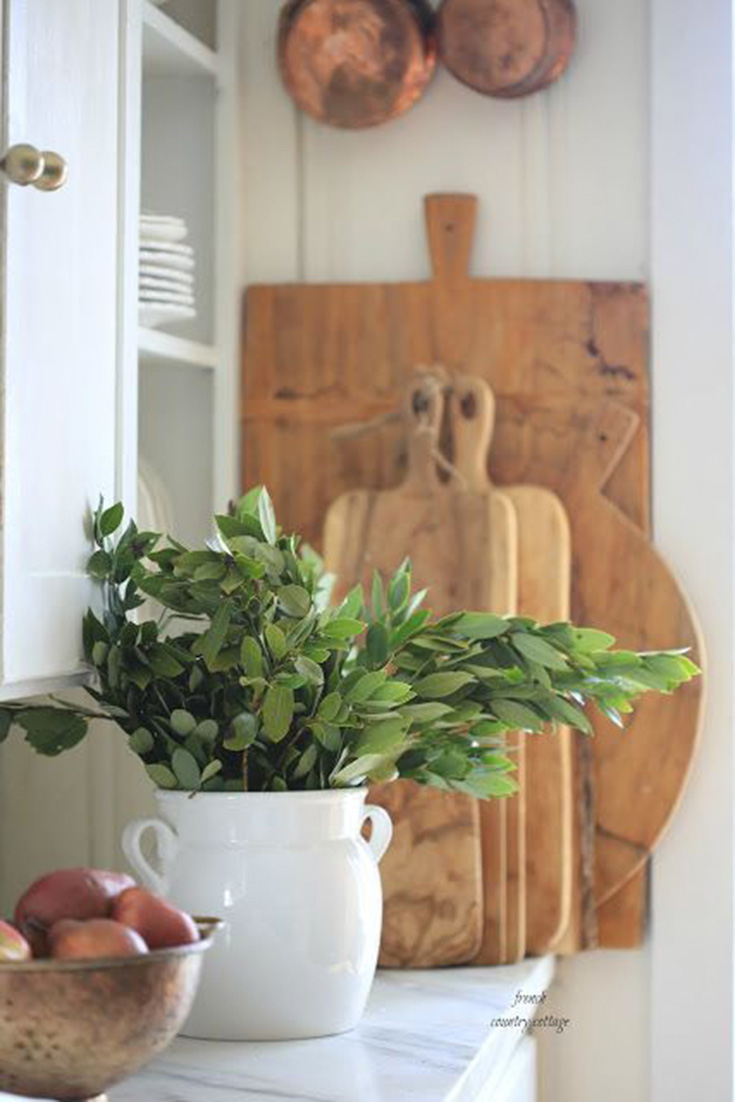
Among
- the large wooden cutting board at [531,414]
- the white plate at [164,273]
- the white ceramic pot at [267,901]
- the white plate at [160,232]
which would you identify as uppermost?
the white plate at [160,232]

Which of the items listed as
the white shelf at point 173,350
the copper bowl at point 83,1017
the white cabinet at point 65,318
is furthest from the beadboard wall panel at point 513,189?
the copper bowl at point 83,1017

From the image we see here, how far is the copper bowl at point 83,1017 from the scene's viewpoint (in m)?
0.98

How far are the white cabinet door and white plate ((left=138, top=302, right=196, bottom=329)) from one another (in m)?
0.31

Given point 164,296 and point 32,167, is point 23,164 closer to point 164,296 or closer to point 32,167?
point 32,167

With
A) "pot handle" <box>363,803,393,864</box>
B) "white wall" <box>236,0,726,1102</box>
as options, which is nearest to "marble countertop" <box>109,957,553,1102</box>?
"pot handle" <box>363,803,393,864</box>

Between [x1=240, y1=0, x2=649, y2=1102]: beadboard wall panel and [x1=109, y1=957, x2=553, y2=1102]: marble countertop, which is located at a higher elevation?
[x1=240, y1=0, x2=649, y2=1102]: beadboard wall panel

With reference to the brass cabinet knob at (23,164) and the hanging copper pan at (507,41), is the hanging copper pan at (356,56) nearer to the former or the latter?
the hanging copper pan at (507,41)

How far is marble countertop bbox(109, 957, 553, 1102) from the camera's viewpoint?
124 centimetres

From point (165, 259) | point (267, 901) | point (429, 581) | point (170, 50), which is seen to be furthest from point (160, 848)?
point (170, 50)

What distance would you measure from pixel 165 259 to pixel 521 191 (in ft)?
1.37

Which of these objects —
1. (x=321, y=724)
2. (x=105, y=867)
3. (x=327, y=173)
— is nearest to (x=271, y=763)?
(x=321, y=724)

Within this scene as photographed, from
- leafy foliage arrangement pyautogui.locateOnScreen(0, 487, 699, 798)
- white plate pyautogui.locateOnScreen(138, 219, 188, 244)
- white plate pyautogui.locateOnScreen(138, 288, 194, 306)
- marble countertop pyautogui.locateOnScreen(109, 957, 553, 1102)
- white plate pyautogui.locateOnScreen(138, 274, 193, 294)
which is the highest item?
white plate pyautogui.locateOnScreen(138, 219, 188, 244)

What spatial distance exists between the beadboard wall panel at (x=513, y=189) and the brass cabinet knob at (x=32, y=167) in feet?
2.56

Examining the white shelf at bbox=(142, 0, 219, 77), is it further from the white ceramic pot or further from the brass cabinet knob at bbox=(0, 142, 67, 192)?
the white ceramic pot
